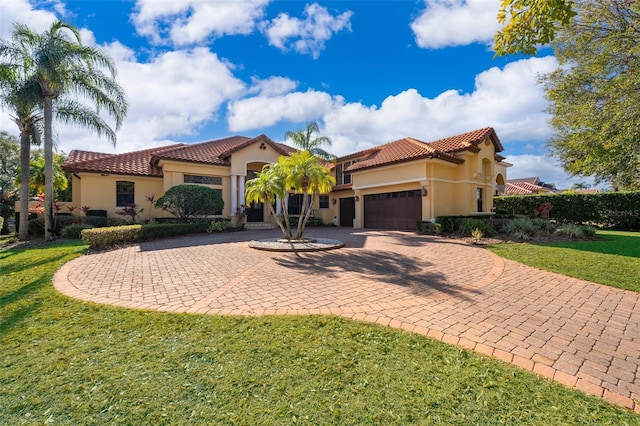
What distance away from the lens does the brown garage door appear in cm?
1962

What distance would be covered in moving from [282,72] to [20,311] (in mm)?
14012

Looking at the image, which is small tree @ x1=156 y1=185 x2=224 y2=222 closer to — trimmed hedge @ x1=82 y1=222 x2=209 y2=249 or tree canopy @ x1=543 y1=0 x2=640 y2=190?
trimmed hedge @ x1=82 y1=222 x2=209 y2=249

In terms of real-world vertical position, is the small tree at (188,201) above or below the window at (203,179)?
below

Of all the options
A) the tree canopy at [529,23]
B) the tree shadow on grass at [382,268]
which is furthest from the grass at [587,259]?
the tree canopy at [529,23]

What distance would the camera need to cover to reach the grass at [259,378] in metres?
2.64

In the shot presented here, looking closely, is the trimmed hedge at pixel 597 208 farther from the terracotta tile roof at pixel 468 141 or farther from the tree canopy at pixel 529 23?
the tree canopy at pixel 529 23

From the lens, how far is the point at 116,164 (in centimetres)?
2048

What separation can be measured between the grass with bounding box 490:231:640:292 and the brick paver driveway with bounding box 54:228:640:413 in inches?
26.6

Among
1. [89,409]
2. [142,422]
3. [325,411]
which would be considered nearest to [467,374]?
[325,411]

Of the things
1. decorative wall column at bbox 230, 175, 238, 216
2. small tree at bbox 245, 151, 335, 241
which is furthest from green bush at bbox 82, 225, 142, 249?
decorative wall column at bbox 230, 175, 238, 216

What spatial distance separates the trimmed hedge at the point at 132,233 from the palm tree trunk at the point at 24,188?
6442 mm

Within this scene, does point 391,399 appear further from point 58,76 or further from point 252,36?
point 58,76

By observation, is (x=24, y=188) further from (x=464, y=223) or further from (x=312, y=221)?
(x=464, y=223)

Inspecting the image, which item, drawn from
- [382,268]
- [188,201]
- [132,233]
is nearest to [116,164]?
[188,201]
